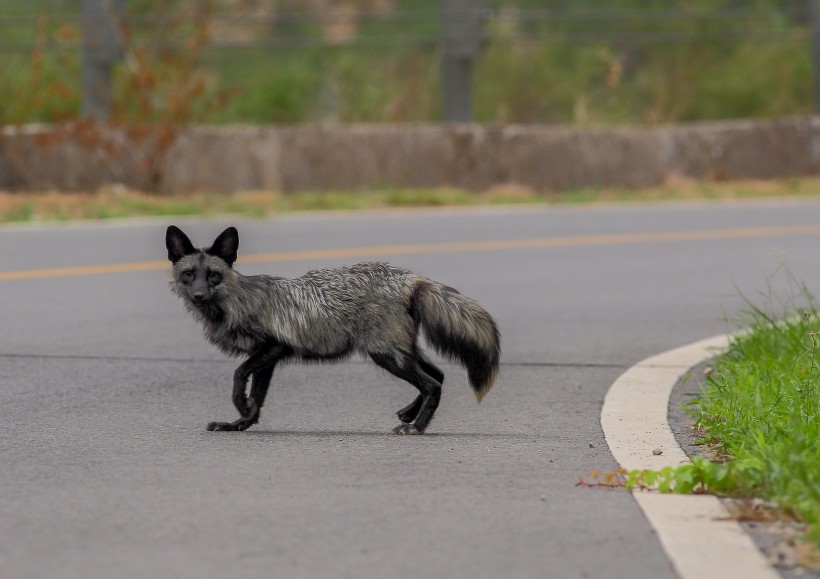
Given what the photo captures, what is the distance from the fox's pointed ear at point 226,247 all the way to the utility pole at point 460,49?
15148 mm

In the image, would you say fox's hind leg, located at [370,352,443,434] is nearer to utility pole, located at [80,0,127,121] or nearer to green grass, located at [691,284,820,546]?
green grass, located at [691,284,820,546]

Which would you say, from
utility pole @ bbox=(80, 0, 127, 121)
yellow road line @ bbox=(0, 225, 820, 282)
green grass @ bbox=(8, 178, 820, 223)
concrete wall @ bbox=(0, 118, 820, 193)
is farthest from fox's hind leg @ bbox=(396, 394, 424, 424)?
utility pole @ bbox=(80, 0, 127, 121)

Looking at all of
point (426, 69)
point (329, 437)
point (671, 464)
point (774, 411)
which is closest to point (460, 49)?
point (426, 69)

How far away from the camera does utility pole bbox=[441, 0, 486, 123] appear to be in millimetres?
22984

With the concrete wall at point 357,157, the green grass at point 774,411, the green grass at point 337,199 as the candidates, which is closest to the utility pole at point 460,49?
the concrete wall at point 357,157

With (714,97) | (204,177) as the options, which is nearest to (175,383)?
(204,177)

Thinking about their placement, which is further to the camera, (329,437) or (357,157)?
(357,157)

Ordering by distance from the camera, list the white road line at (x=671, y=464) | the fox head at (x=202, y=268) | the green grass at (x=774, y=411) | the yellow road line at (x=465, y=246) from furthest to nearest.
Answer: the yellow road line at (x=465, y=246)
the fox head at (x=202, y=268)
the green grass at (x=774, y=411)
the white road line at (x=671, y=464)

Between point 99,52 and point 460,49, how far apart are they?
183 inches

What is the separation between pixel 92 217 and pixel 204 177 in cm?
262

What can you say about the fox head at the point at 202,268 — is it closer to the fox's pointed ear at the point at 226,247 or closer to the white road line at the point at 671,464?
the fox's pointed ear at the point at 226,247

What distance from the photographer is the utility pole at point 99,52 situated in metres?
22.4

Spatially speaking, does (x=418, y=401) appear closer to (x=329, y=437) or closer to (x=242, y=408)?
(x=329, y=437)

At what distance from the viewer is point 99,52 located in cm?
2247
